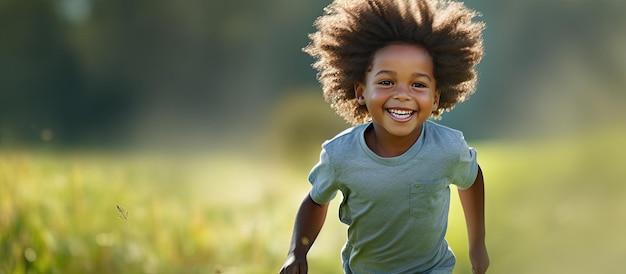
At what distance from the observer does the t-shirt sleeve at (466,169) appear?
11.8 feet

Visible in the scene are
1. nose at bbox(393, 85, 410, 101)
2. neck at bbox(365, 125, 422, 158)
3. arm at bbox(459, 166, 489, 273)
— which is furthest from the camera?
arm at bbox(459, 166, 489, 273)

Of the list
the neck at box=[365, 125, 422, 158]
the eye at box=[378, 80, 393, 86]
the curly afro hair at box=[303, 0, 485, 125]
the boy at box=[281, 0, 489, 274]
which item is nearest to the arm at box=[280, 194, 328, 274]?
the boy at box=[281, 0, 489, 274]

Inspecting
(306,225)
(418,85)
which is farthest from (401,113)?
(306,225)

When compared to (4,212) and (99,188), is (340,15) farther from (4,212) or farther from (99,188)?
(4,212)

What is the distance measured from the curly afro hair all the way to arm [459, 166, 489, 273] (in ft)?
1.12

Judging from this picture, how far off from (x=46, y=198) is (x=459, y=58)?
2.22 metres

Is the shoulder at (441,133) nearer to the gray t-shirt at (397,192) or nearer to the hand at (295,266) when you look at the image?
the gray t-shirt at (397,192)

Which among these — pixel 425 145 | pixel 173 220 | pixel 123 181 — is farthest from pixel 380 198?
pixel 123 181

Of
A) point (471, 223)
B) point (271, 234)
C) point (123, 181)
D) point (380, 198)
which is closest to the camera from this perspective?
point (380, 198)

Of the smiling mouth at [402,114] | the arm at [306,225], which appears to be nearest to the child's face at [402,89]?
the smiling mouth at [402,114]

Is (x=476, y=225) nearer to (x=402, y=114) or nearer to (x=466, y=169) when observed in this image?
(x=466, y=169)

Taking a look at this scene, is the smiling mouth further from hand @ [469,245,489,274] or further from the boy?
hand @ [469,245,489,274]

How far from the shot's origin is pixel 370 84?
11.6ft

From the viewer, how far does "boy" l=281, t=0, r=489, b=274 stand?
349cm
